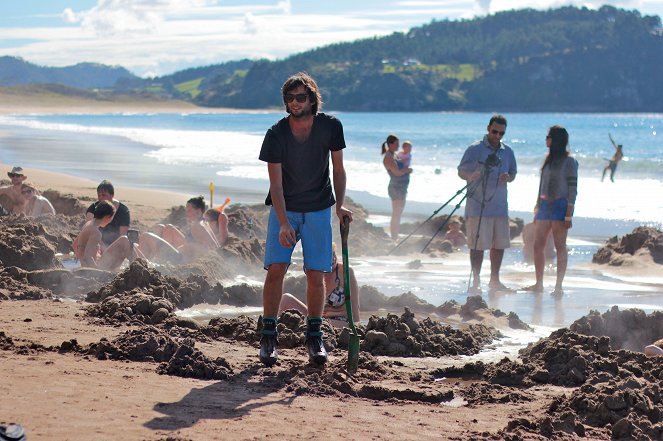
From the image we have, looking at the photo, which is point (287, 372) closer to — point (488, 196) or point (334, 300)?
point (334, 300)

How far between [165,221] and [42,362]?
8841 millimetres

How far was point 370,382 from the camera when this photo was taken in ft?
21.3

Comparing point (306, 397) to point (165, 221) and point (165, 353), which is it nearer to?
point (165, 353)

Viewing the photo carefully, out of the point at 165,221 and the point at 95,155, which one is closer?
the point at 165,221

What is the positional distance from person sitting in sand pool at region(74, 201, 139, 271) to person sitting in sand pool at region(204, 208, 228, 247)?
1740 millimetres

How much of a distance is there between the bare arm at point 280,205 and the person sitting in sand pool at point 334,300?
1341 millimetres

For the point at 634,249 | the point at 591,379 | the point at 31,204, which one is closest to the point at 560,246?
the point at 634,249

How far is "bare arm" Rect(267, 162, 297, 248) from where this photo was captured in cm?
654

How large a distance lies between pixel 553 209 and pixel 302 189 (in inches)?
212

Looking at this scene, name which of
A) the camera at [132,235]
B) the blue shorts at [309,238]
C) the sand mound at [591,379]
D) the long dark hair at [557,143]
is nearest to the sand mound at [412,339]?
the sand mound at [591,379]

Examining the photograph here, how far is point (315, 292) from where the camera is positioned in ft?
22.5

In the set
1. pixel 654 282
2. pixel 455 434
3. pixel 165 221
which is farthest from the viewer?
pixel 165 221

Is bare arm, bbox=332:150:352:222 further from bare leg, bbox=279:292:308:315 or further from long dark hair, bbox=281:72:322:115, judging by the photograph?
bare leg, bbox=279:292:308:315

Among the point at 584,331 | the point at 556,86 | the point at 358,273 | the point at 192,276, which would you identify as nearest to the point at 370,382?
the point at 584,331
